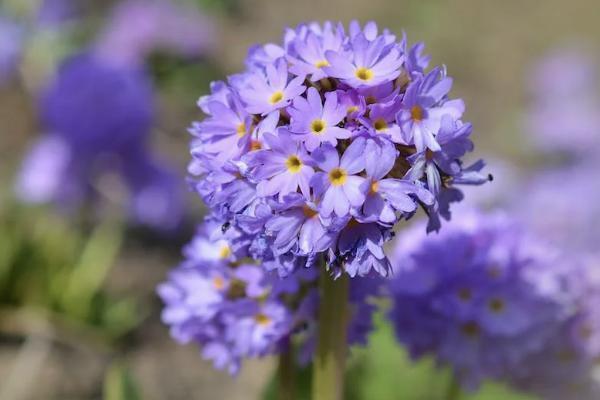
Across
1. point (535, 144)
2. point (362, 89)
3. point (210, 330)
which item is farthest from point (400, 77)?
point (535, 144)

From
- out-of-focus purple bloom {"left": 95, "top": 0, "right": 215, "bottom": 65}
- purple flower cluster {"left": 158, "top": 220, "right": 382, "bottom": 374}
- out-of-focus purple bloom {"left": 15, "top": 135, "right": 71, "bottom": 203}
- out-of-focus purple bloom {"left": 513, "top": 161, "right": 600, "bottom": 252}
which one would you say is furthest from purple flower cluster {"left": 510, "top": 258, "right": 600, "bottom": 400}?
out-of-focus purple bloom {"left": 95, "top": 0, "right": 215, "bottom": 65}

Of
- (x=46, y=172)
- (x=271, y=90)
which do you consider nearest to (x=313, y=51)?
(x=271, y=90)

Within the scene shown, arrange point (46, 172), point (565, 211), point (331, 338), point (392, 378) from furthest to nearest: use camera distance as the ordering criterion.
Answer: point (565, 211), point (46, 172), point (392, 378), point (331, 338)

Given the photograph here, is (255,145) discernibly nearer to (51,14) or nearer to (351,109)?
(351,109)

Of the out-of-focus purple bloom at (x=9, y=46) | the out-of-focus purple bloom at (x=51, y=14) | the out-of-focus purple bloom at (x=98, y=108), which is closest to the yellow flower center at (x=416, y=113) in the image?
the out-of-focus purple bloom at (x=98, y=108)

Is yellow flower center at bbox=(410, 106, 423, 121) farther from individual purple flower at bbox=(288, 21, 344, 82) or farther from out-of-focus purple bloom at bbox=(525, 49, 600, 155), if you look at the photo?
out-of-focus purple bloom at bbox=(525, 49, 600, 155)

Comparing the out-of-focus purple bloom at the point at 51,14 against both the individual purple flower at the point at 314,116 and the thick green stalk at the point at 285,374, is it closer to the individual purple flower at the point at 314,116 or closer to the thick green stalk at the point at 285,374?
the thick green stalk at the point at 285,374
